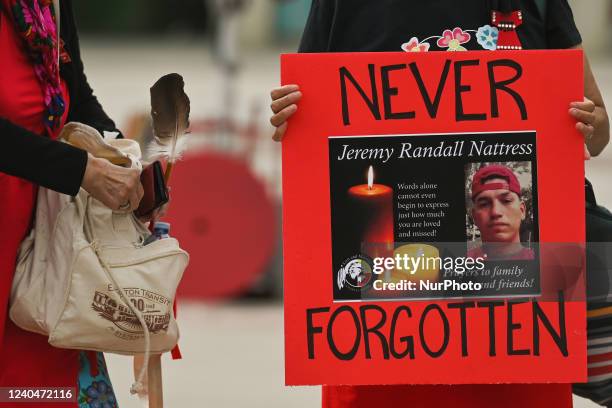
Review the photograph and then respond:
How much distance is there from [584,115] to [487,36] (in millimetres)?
316

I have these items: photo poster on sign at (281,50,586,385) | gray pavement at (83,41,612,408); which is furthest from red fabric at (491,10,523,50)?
gray pavement at (83,41,612,408)

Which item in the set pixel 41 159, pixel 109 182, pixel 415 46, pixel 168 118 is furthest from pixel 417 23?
pixel 41 159

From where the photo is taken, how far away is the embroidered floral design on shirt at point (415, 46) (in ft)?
9.67

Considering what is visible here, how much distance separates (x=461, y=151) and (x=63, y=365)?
989mm

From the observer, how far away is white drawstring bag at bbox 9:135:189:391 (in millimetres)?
2641

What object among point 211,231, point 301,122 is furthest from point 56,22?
point 211,231

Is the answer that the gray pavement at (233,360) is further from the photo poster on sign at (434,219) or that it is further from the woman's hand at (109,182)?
the woman's hand at (109,182)

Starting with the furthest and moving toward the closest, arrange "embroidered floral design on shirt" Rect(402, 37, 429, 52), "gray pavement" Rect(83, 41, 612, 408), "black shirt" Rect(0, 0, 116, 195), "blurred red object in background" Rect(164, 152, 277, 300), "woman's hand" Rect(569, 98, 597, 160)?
"blurred red object in background" Rect(164, 152, 277, 300) → "gray pavement" Rect(83, 41, 612, 408) → "embroidered floral design on shirt" Rect(402, 37, 429, 52) → "woman's hand" Rect(569, 98, 597, 160) → "black shirt" Rect(0, 0, 116, 195)

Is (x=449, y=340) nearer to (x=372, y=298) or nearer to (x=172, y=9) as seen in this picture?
(x=372, y=298)

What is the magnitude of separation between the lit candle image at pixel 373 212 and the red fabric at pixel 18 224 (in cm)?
70

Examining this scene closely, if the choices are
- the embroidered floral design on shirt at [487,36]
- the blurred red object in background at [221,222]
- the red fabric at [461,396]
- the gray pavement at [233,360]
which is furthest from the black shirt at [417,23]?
the blurred red object in background at [221,222]

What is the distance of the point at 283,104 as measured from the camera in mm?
2832

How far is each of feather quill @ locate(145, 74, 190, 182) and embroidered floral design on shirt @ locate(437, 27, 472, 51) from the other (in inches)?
23.9

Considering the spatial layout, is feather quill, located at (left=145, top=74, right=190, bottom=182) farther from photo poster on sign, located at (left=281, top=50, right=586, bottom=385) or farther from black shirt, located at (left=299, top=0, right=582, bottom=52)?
black shirt, located at (left=299, top=0, right=582, bottom=52)
